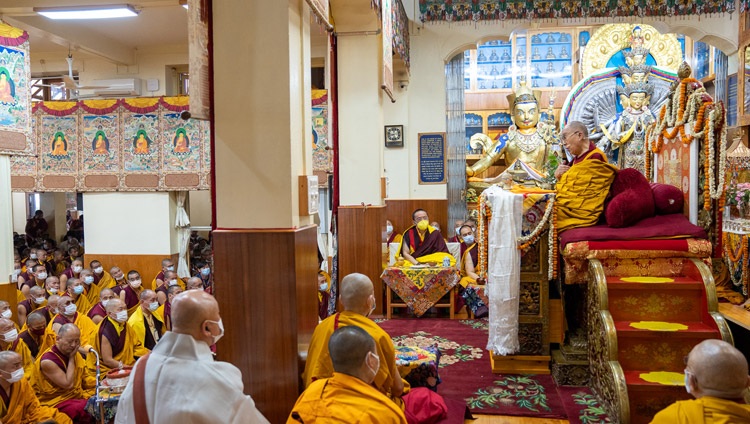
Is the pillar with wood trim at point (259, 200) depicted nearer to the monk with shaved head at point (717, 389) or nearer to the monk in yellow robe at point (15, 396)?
the monk in yellow robe at point (15, 396)

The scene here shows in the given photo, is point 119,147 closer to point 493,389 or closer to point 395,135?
point 395,135

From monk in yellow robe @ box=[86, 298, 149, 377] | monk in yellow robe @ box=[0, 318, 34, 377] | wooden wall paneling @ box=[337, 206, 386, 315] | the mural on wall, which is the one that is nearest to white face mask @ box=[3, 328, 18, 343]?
monk in yellow robe @ box=[0, 318, 34, 377]

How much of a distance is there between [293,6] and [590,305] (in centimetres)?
308

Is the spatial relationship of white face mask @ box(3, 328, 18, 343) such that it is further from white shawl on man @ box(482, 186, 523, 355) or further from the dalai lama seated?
the dalai lama seated

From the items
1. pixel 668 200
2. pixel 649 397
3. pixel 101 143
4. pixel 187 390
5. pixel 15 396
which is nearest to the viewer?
pixel 187 390

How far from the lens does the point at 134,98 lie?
34.8ft

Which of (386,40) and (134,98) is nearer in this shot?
(386,40)

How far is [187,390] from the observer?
7.47 feet

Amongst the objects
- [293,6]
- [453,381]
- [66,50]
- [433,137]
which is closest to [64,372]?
[453,381]

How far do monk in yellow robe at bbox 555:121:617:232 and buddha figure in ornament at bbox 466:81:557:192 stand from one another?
5511 millimetres

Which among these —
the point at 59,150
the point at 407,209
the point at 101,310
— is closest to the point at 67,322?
the point at 101,310

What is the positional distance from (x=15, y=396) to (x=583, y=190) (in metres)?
4.72

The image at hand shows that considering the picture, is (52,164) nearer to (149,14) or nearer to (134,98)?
(134,98)

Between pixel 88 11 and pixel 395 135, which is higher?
pixel 88 11
